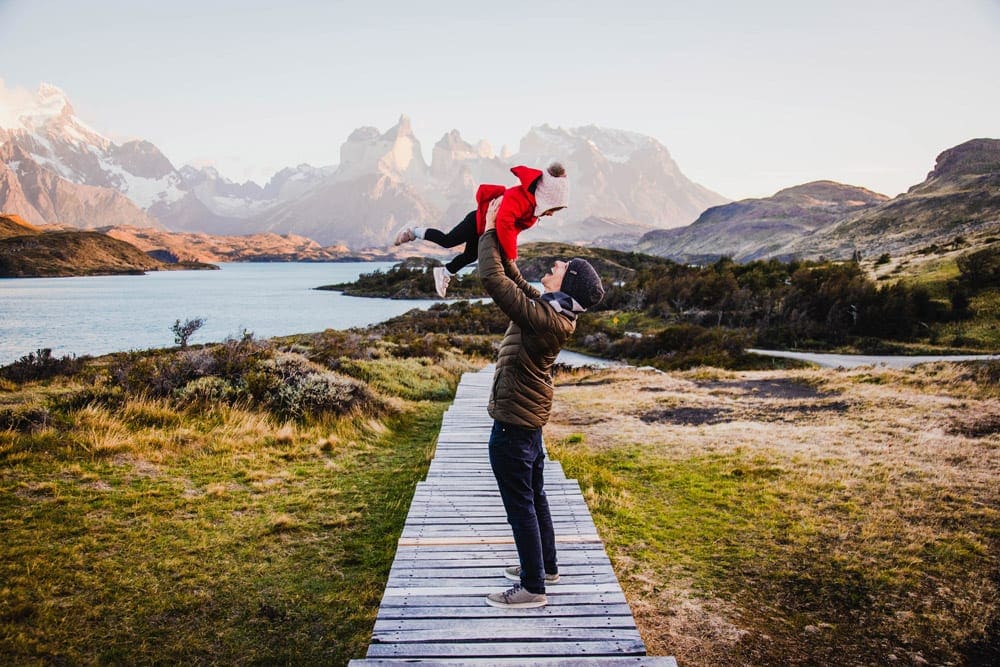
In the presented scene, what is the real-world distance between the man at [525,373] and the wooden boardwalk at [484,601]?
10.1 inches

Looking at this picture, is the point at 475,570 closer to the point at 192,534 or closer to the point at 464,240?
the point at 464,240

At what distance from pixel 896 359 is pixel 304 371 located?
90.9 ft

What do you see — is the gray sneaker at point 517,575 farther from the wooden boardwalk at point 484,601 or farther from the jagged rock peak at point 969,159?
the jagged rock peak at point 969,159

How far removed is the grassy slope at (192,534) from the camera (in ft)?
14.9

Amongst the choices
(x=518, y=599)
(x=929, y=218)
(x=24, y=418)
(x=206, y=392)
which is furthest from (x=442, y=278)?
(x=929, y=218)

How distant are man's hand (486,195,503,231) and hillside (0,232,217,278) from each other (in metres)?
144

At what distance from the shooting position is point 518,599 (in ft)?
12.9

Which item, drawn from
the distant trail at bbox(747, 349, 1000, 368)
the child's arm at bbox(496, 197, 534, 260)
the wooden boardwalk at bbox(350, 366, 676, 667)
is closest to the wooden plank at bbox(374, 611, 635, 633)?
the wooden boardwalk at bbox(350, 366, 676, 667)

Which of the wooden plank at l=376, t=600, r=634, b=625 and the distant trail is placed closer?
the wooden plank at l=376, t=600, r=634, b=625

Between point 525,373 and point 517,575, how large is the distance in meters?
1.71

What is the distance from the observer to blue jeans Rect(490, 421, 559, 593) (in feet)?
12.3

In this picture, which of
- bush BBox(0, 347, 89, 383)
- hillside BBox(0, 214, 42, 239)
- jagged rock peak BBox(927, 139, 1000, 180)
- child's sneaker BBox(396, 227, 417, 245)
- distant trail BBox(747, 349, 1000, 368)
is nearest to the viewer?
child's sneaker BBox(396, 227, 417, 245)

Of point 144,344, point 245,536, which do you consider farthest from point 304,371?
point 144,344

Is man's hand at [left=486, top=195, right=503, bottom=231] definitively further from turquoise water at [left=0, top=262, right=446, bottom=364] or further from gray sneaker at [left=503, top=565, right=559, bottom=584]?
turquoise water at [left=0, top=262, right=446, bottom=364]
